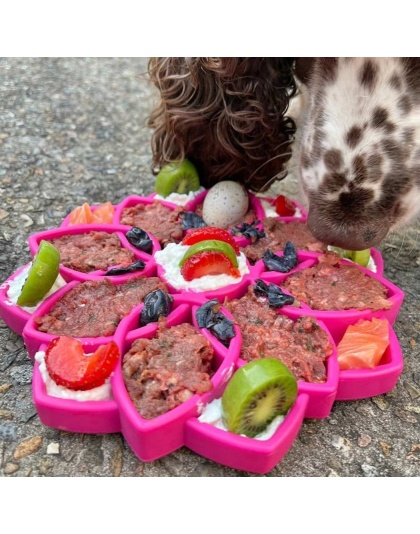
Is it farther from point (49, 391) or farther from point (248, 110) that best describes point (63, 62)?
point (49, 391)

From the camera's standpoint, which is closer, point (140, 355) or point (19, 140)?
point (140, 355)

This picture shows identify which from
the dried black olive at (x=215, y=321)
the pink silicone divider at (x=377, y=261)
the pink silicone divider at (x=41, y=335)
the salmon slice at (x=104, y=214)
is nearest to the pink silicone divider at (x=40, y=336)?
the pink silicone divider at (x=41, y=335)

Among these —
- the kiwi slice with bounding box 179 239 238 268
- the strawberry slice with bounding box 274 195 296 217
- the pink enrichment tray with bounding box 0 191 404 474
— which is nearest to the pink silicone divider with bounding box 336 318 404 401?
the pink enrichment tray with bounding box 0 191 404 474

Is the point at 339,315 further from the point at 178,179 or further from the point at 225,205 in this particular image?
the point at 178,179

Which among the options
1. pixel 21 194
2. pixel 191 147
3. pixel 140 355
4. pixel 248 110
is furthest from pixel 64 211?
pixel 140 355

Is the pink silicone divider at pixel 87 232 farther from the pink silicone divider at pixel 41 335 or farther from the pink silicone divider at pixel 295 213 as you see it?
the pink silicone divider at pixel 295 213

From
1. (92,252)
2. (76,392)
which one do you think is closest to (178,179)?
(92,252)

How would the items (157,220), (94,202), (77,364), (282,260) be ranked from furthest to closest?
(94,202) → (157,220) → (282,260) → (77,364)
